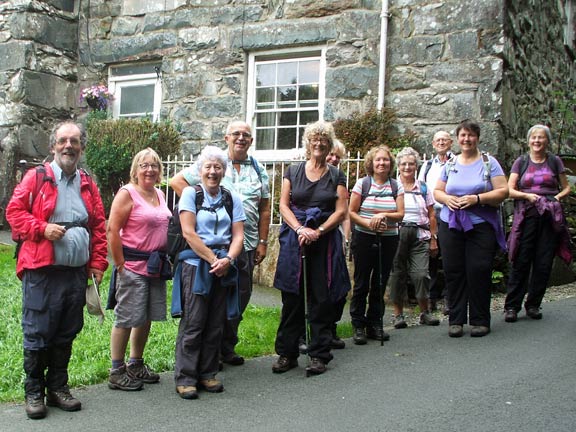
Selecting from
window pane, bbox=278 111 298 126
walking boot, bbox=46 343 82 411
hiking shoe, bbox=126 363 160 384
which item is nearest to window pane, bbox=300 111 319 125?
window pane, bbox=278 111 298 126

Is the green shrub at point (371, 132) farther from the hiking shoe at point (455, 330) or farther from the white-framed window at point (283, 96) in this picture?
the hiking shoe at point (455, 330)

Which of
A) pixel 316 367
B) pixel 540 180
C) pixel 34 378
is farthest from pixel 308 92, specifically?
pixel 34 378

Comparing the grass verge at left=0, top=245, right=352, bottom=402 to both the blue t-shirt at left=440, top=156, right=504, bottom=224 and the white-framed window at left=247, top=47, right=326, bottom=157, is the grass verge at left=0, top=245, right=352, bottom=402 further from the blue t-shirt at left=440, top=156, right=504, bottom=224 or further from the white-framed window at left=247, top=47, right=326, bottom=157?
the white-framed window at left=247, top=47, right=326, bottom=157

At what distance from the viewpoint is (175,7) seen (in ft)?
39.5

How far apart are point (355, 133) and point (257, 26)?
2.57m

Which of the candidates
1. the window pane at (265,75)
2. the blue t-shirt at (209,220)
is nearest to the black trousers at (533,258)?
the blue t-shirt at (209,220)

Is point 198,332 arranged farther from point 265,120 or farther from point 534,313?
point 265,120

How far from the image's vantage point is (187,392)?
15.9ft

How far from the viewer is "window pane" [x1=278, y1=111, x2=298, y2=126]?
11.4 metres

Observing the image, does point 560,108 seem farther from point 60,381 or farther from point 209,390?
point 60,381

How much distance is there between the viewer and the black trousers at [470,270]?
658 cm

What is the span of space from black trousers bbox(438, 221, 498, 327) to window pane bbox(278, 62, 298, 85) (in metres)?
5.39

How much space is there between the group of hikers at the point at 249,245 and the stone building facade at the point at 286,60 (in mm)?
2638

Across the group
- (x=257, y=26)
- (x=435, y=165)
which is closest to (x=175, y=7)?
(x=257, y=26)
